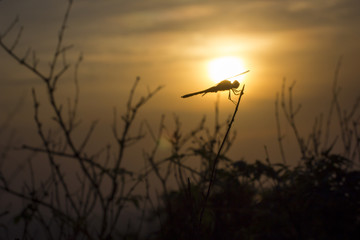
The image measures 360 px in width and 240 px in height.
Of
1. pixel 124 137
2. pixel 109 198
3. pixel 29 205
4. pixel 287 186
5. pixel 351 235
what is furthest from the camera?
pixel 287 186

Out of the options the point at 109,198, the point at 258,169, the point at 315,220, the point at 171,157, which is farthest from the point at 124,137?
the point at 315,220

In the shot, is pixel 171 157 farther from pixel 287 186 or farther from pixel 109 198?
pixel 287 186

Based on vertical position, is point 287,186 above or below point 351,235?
above

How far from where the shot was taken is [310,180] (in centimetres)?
520

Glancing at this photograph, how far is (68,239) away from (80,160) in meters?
0.64

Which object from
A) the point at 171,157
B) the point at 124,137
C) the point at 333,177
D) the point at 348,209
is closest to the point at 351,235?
the point at 348,209

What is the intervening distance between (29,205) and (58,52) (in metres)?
1.38

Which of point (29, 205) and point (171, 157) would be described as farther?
point (171, 157)

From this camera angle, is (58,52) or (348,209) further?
(348,209)

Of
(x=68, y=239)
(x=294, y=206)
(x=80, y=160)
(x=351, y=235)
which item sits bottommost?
(x=351, y=235)

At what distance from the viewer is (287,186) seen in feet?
18.3

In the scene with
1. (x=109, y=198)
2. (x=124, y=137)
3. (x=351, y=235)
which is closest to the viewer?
(x=109, y=198)

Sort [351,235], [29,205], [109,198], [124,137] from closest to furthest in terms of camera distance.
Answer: [109,198] < [29,205] < [124,137] < [351,235]

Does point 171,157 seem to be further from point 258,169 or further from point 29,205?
point 258,169
